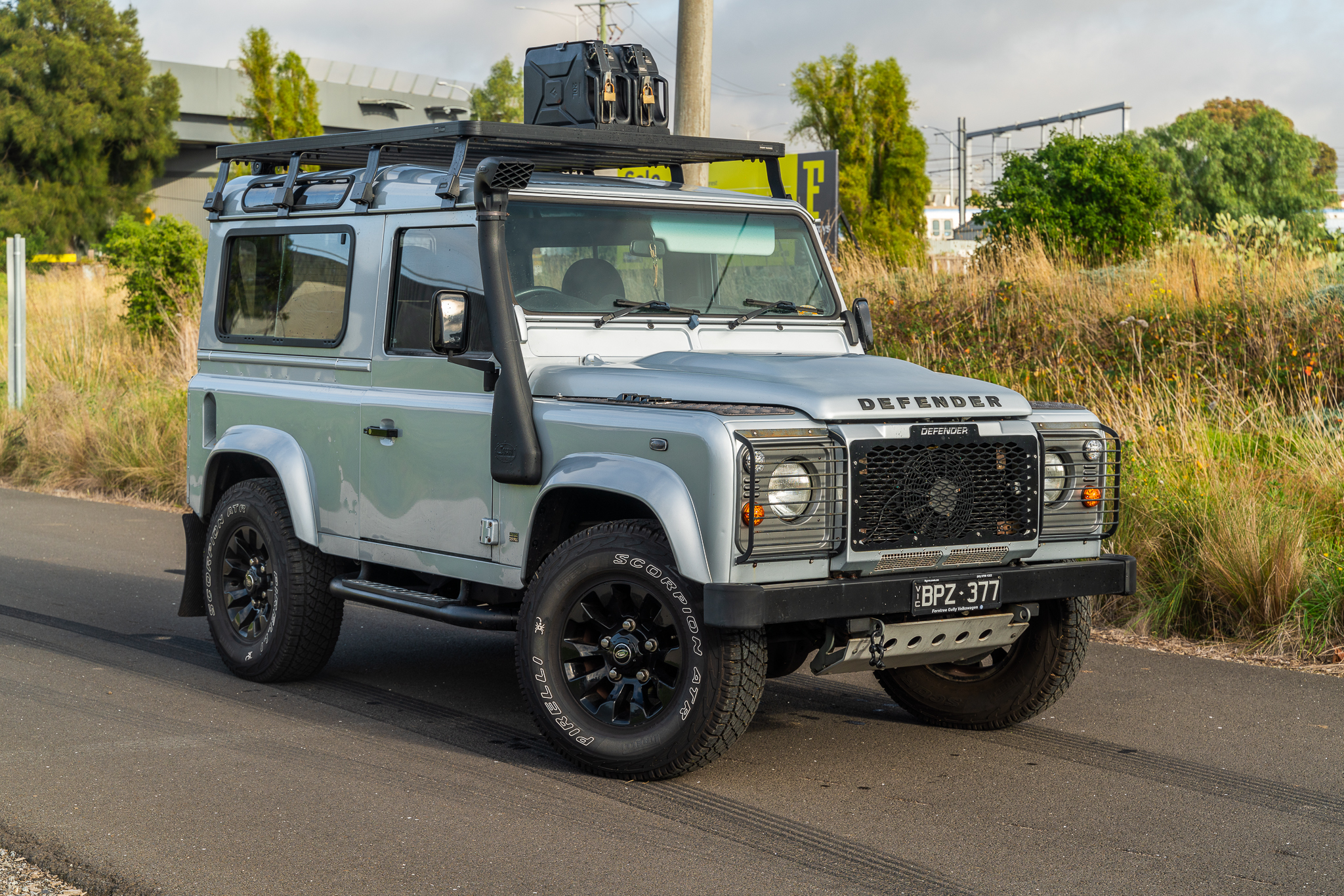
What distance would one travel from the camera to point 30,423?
15.9 metres

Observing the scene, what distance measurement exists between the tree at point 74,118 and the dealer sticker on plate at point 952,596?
5580 cm

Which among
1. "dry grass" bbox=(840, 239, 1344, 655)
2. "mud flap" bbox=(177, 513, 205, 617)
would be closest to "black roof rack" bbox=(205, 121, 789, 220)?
"mud flap" bbox=(177, 513, 205, 617)

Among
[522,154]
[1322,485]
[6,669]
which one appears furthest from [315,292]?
[1322,485]

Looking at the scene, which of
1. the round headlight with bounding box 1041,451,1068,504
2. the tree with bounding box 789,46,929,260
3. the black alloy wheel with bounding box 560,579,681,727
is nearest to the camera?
the black alloy wheel with bounding box 560,579,681,727

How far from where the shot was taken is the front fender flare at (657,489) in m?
4.73

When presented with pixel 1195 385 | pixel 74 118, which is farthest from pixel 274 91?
pixel 1195 385

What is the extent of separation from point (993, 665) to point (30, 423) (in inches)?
518

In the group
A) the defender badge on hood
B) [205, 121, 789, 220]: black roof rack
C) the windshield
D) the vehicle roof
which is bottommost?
the defender badge on hood

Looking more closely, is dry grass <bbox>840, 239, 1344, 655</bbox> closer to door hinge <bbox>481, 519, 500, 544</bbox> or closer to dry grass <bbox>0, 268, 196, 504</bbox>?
door hinge <bbox>481, 519, 500, 544</bbox>

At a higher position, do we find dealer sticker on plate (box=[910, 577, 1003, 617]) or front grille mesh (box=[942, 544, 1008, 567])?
front grille mesh (box=[942, 544, 1008, 567])

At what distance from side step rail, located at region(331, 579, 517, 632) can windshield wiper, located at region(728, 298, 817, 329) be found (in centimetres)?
162

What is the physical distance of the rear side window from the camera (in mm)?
6594

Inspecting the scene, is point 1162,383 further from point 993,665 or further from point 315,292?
point 315,292

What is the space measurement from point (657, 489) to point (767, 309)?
5.92 ft
